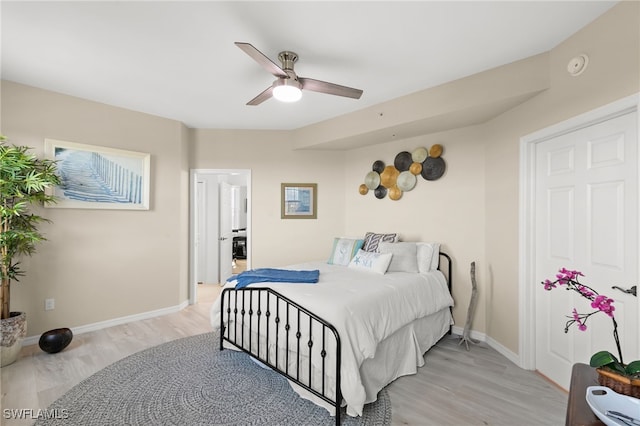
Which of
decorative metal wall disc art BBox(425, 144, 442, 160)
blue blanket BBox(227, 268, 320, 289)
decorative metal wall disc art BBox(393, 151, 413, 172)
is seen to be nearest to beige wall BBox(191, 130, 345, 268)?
decorative metal wall disc art BBox(393, 151, 413, 172)

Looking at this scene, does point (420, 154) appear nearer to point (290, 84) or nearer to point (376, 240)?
point (376, 240)

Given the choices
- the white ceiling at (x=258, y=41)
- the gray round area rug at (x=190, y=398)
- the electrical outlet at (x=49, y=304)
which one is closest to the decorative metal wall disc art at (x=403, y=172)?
the white ceiling at (x=258, y=41)

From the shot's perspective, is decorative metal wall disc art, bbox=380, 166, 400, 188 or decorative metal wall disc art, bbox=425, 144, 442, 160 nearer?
decorative metal wall disc art, bbox=425, 144, 442, 160

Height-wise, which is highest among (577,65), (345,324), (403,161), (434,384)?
(577,65)

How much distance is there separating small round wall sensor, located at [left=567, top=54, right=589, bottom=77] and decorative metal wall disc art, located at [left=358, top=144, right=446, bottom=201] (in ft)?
4.71

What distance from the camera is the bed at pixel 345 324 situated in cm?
199

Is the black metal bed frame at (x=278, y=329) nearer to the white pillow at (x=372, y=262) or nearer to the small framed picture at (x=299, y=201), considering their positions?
the white pillow at (x=372, y=262)

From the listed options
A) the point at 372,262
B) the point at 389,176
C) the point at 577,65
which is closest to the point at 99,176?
the point at 372,262

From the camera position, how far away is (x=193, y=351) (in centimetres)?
295

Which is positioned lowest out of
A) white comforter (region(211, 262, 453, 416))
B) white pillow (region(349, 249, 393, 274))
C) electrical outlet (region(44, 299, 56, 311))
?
electrical outlet (region(44, 299, 56, 311))

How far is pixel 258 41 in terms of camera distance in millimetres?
2262

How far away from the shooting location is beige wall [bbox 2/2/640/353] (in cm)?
238

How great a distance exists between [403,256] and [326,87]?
196 centimetres

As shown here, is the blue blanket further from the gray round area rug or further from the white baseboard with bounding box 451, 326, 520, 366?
the white baseboard with bounding box 451, 326, 520, 366
